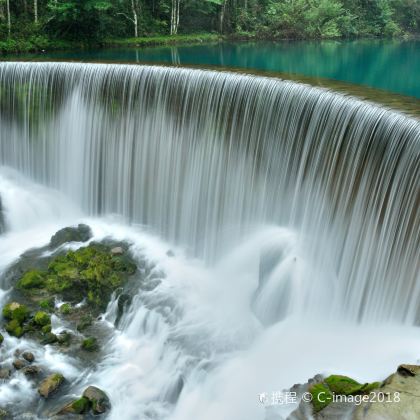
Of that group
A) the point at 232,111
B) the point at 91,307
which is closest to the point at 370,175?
the point at 232,111

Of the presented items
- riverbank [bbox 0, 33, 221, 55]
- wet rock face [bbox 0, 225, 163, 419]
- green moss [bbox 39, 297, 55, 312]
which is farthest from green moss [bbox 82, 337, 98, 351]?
riverbank [bbox 0, 33, 221, 55]

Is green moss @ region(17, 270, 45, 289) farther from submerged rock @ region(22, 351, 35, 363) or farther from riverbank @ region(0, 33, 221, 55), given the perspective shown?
riverbank @ region(0, 33, 221, 55)

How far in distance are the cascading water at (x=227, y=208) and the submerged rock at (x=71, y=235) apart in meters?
0.29

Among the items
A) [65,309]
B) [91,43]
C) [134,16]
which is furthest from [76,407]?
[134,16]

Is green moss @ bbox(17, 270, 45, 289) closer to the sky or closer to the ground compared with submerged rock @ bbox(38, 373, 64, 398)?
closer to the sky

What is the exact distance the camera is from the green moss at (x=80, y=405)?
7348mm

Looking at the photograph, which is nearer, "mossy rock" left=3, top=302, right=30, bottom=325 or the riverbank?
"mossy rock" left=3, top=302, right=30, bottom=325

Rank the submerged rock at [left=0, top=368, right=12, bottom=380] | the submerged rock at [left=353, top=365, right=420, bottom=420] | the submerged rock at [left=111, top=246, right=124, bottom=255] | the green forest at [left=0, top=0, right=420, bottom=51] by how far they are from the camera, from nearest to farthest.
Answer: the submerged rock at [left=353, top=365, right=420, bottom=420] < the submerged rock at [left=0, top=368, right=12, bottom=380] < the submerged rock at [left=111, top=246, right=124, bottom=255] < the green forest at [left=0, top=0, right=420, bottom=51]

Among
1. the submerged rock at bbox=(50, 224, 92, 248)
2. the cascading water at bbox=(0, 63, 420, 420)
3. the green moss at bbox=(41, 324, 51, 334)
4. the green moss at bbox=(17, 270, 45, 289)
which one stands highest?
the cascading water at bbox=(0, 63, 420, 420)

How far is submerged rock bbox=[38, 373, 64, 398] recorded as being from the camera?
25.5ft

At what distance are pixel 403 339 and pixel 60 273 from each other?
6.44m

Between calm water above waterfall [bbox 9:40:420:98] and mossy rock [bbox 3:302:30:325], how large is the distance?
336 inches

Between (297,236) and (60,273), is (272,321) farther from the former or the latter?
(60,273)

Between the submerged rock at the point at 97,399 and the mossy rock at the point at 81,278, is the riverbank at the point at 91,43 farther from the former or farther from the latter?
the submerged rock at the point at 97,399
